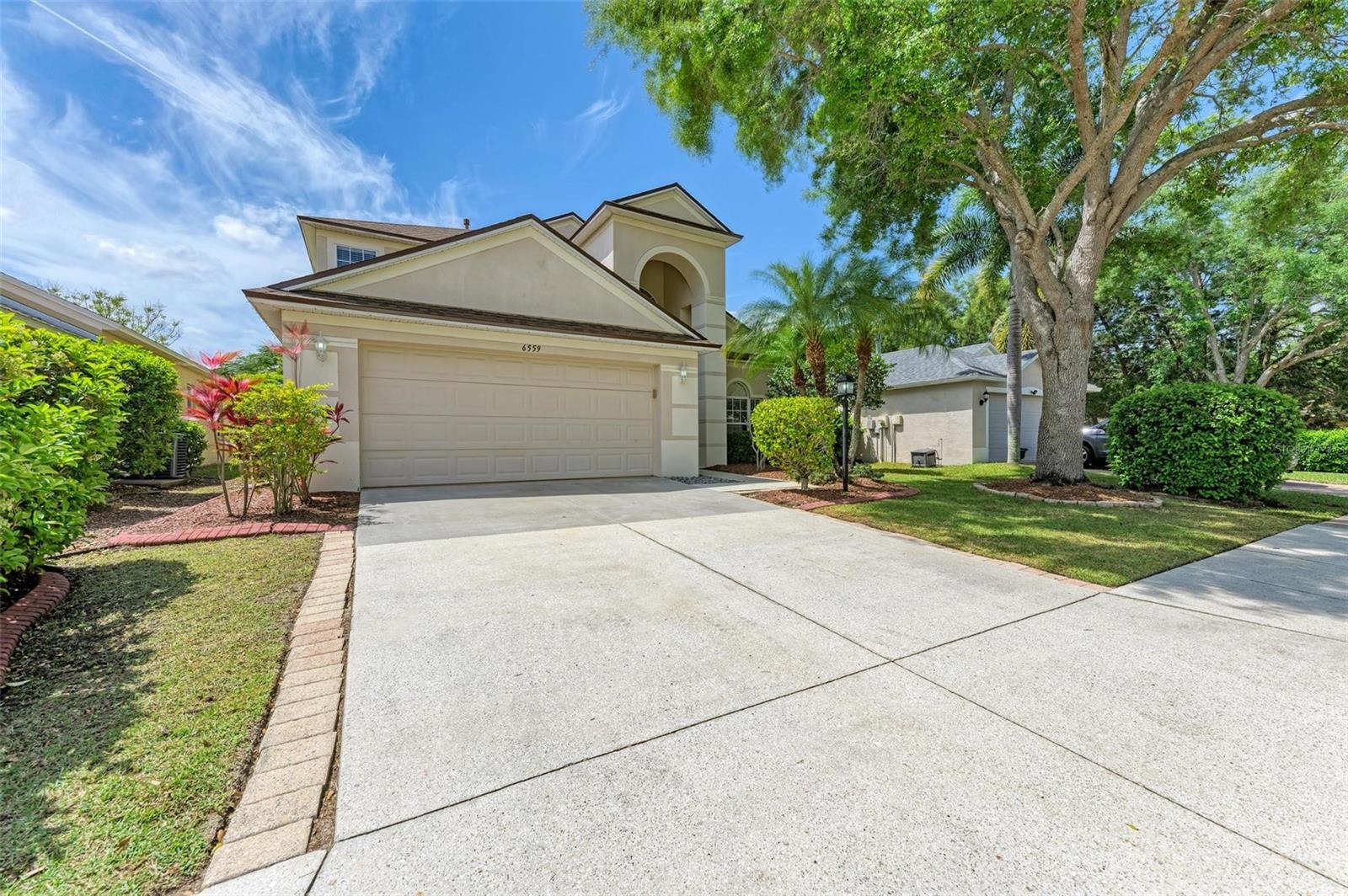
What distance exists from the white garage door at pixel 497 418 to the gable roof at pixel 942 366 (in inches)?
409

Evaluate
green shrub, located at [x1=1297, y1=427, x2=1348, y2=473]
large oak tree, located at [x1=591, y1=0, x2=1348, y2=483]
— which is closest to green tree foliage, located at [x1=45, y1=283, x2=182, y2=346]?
large oak tree, located at [x1=591, y1=0, x2=1348, y2=483]

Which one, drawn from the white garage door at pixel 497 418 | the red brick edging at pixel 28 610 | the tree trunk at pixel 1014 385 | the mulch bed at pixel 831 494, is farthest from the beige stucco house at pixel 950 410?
the red brick edging at pixel 28 610

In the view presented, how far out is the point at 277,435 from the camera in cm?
604

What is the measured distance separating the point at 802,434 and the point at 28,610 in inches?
333

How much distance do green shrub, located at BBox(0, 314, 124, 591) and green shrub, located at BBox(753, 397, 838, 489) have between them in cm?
805

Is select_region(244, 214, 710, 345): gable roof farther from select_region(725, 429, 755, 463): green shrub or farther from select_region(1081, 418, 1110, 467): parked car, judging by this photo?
select_region(1081, 418, 1110, 467): parked car

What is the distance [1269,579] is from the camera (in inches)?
178

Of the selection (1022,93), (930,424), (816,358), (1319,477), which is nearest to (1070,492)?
(816,358)

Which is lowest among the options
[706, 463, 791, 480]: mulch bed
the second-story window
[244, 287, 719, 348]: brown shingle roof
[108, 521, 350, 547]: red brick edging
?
[108, 521, 350, 547]: red brick edging

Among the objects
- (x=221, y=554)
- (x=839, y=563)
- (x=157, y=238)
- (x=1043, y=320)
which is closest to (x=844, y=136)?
(x=1043, y=320)

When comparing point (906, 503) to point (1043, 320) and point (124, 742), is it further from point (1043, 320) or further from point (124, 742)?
point (124, 742)

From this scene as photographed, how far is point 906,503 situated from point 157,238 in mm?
17641

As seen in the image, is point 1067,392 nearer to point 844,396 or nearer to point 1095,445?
point 844,396

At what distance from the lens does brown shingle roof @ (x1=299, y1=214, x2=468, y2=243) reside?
47.0 ft
